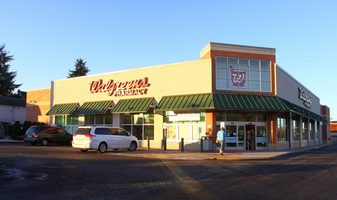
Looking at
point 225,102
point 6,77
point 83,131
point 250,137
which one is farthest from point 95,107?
point 6,77

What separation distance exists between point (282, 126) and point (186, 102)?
9.48 m

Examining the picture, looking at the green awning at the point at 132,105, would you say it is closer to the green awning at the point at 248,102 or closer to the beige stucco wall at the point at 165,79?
the beige stucco wall at the point at 165,79

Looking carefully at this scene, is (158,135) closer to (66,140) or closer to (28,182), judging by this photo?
(66,140)

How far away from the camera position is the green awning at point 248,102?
21922 mm

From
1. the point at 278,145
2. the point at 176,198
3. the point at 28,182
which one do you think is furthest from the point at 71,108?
the point at 176,198

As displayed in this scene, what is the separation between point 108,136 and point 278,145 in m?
13.8

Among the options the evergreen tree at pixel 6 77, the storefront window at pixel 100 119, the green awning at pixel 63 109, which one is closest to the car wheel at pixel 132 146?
the storefront window at pixel 100 119

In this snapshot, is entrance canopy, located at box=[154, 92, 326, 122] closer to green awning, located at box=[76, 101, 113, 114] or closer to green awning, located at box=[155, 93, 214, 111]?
green awning, located at box=[155, 93, 214, 111]

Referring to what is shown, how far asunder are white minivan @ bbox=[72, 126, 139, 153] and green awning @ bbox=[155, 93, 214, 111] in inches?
176

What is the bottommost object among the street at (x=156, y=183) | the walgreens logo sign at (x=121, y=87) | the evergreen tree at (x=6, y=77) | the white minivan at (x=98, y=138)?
the street at (x=156, y=183)

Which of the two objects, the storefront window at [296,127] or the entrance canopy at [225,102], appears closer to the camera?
the entrance canopy at [225,102]

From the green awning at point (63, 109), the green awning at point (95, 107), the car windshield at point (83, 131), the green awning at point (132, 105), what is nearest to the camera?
the car windshield at point (83, 131)

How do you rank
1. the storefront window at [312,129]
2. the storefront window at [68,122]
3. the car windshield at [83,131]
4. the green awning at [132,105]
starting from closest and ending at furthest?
the car windshield at [83,131], the green awning at [132,105], the storefront window at [68,122], the storefront window at [312,129]

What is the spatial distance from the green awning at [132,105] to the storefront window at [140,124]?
102 cm
